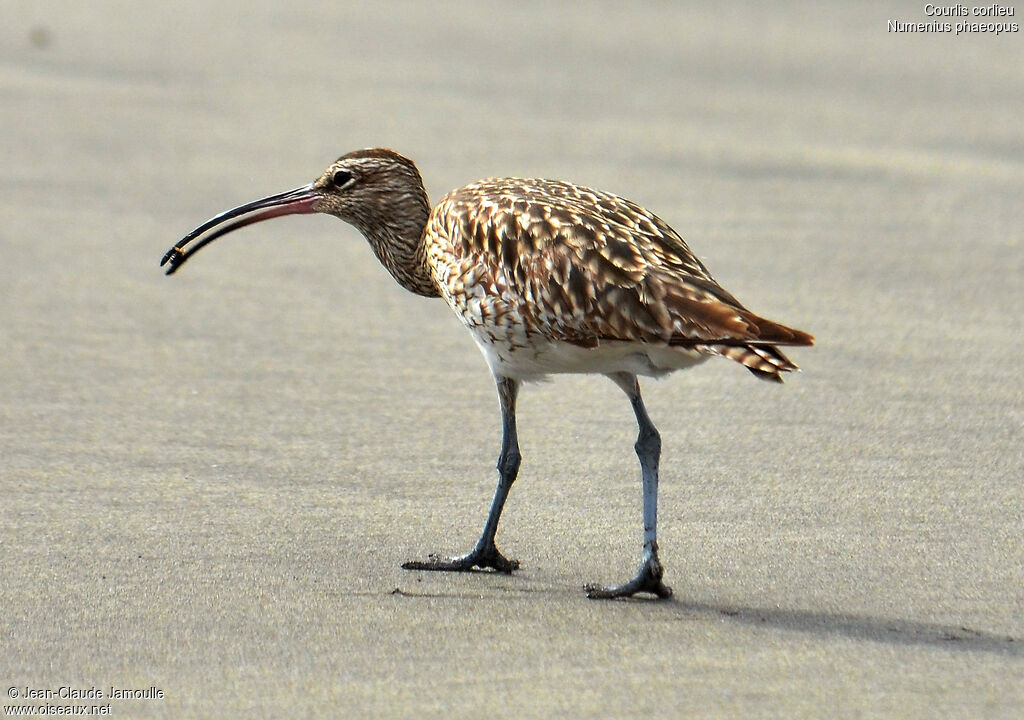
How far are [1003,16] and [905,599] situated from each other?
10640 millimetres

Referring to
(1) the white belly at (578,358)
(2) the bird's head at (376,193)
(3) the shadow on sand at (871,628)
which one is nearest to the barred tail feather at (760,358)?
(1) the white belly at (578,358)

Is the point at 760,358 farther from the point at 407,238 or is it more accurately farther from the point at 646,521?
the point at 407,238

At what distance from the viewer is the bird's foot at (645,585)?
17.7ft

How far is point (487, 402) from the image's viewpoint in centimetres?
764

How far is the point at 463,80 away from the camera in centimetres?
1320

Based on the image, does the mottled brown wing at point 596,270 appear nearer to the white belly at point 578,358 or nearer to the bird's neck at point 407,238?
the white belly at point 578,358

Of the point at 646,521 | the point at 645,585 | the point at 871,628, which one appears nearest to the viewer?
the point at 871,628

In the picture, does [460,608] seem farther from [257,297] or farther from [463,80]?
[463,80]

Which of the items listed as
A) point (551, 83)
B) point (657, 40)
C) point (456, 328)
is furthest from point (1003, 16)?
point (456, 328)

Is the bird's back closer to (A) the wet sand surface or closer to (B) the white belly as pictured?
(B) the white belly

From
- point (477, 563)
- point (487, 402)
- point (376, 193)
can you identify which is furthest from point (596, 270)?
point (487, 402)

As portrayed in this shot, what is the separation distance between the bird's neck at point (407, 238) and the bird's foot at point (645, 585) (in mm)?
1550

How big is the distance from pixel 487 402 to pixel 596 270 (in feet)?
7.30

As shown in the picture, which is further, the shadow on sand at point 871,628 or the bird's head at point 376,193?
the bird's head at point 376,193
